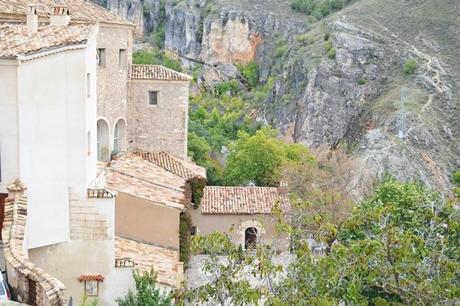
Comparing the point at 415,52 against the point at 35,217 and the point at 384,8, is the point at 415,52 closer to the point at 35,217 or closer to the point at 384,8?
the point at 384,8

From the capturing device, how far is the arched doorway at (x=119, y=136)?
27.3 meters

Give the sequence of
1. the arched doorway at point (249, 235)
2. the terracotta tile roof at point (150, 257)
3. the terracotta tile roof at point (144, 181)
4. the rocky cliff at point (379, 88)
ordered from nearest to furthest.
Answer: the terracotta tile roof at point (150, 257) < the terracotta tile roof at point (144, 181) < the arched doorway at point (249, 235) < the rocky cliff at point (379, 88)

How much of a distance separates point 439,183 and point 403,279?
31.7 meters

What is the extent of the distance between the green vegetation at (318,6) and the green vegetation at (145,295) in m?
63.8

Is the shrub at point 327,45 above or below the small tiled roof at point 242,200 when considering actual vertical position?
above

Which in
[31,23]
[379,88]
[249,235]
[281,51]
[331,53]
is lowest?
[249,235]

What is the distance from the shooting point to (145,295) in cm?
1697

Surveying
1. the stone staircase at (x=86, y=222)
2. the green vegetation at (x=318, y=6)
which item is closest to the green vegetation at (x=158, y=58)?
the green vegetation at (x=318, y=6)

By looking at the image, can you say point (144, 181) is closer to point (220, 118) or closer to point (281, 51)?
point (220, 118)

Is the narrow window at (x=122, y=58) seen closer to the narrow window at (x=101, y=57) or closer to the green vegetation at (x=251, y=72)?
the narrow window at (x=101, y=57)

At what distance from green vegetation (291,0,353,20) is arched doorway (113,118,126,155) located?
54.1 m

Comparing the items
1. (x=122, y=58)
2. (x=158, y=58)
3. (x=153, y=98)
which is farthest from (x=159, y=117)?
(x=158, y=58)

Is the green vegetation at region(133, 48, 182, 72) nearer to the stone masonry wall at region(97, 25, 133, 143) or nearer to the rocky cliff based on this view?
the rocky cliff

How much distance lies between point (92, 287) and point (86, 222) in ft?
4.96
